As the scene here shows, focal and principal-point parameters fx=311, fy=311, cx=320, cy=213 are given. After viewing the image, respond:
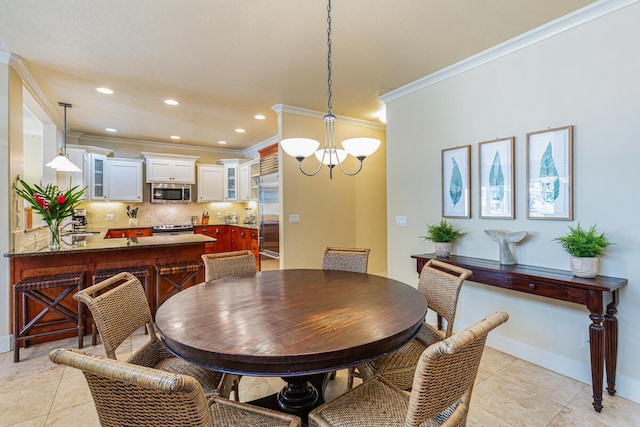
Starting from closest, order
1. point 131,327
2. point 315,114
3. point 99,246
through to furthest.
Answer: point 131,327 → point 99,246 → point 315,114

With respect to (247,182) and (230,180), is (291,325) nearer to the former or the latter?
(247,182)

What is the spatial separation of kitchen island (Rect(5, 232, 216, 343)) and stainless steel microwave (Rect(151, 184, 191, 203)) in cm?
311

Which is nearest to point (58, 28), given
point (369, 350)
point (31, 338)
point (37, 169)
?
point (31, 338)

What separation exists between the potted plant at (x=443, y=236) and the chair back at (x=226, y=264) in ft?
5.66

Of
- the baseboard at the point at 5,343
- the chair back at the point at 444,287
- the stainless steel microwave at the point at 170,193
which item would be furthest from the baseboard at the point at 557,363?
the stainless steel microwave at the point at 170,193

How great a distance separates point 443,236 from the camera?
2.95 metres

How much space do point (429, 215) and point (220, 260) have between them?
7.03 feet

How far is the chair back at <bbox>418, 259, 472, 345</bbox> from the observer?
1745mm

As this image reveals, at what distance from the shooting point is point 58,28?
2338 mm

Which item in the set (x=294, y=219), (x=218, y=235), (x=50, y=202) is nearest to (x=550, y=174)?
(x=294, y=219)

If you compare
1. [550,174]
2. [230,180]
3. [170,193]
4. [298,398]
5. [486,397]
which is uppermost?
[230,180]

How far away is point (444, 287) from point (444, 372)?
977 mm

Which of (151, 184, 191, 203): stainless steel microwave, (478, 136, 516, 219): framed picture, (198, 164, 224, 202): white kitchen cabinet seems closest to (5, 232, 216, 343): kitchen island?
(478, 136, 516, 219): framed picture

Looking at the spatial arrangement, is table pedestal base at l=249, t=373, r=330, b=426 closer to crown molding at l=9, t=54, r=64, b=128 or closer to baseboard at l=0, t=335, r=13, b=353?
baseboard at l=0, t=335, r=13, b=353
